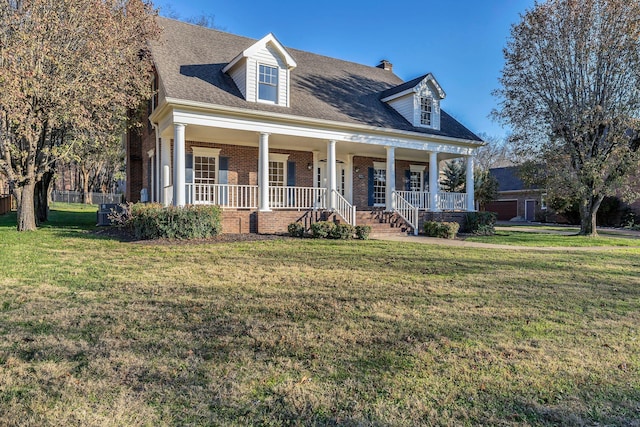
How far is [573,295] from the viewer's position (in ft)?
19.3

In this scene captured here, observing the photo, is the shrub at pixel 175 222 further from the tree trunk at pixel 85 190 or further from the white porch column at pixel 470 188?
the tree trunk at pixel 85 190

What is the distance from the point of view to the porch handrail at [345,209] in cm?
1397

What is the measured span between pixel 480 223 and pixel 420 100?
18.4ft

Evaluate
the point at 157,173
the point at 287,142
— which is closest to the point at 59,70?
the point at 157,173

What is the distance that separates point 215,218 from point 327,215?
13.6 ft

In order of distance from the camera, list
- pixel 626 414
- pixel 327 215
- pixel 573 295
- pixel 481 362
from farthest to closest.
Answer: pixel 327 215 < pixel 573 295 < pixel 481 362 < pixel 626 414

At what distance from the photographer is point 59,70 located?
12.0 meters

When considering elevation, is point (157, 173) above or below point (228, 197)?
above

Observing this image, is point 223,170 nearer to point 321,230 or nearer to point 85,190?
point 321,230

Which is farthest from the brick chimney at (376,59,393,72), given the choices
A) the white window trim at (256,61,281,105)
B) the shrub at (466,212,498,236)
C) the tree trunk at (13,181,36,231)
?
the tree trunk at (13,181,36,231)

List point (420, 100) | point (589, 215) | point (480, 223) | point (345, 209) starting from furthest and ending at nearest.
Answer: point (589, 215)
point (420, 100)
point (480, 223)
point (345, 209)

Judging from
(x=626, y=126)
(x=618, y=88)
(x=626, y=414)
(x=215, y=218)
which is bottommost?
(x=626, y=414)

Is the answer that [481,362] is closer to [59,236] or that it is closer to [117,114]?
[59,236]

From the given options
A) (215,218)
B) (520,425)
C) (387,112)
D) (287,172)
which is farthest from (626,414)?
(387,112)
